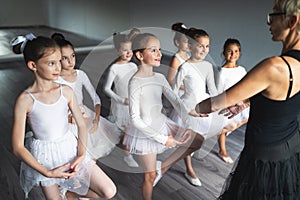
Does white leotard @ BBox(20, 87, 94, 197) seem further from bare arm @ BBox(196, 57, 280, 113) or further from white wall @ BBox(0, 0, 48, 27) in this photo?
white wall @ BBox(0, 0, 48, 27)

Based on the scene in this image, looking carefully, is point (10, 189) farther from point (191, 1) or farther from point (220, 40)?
point (191, 1)

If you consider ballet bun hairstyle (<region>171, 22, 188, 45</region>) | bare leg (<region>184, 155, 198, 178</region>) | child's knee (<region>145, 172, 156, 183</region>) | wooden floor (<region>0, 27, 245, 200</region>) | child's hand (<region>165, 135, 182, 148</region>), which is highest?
ballet bun hairstyle (<region>171, 22, 188, 45</region>)

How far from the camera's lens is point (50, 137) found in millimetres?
1290

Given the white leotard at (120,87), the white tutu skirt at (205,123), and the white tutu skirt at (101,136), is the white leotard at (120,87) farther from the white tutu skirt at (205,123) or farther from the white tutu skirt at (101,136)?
the white tutu skirt at (205,123)

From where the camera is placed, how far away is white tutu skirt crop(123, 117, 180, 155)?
59.5 inches

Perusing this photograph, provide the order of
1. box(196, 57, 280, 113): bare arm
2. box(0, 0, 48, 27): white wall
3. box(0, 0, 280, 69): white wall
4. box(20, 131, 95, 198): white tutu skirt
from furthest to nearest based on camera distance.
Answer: box(0, 0, 48, 27): white wall, box(0, 0, 280, 69): white wall, box(20, 131, 95, 198): white tutu skirt, box(196, 57, 280, 113): bare arm

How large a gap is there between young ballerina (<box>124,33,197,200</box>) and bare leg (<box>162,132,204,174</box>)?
59 millimetres

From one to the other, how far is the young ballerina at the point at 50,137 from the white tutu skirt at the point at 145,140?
26 cm

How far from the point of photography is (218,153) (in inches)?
87.7

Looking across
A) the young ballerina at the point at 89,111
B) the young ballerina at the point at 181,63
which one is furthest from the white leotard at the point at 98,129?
the young ballerina at the point at 181,63

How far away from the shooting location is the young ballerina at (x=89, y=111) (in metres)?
1.69

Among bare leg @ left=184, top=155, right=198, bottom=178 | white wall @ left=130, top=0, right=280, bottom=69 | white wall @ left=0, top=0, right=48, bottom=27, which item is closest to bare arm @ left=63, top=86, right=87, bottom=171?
bare leg @ left=184, top=155, right=198, bottom=178

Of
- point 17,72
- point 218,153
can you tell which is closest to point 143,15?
point 17,72

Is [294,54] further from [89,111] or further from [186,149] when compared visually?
[89,111]
